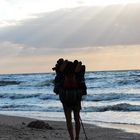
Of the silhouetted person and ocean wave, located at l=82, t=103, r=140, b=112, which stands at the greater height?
the silhouetted person

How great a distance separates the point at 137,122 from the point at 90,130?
2.09 m

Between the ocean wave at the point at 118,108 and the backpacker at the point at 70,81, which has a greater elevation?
the backpacker at the point at 70,81

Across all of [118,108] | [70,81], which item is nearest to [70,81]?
[70,81]

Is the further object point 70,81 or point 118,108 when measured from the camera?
point 118,108

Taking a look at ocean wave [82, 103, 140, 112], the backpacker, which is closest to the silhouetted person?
the backpacker

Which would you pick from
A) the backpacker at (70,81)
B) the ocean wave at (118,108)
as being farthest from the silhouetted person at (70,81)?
the ocean wave at (118,108)

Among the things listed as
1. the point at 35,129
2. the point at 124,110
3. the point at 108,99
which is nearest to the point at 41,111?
the point at 124,110

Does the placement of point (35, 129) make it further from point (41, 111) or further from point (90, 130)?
point (41, 111)

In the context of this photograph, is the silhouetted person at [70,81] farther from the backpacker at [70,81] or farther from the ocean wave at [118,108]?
the ocean wave at [118,108]

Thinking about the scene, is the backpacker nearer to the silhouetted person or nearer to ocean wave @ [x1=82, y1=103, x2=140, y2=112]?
the silhouetted person

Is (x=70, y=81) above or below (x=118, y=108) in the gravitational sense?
above

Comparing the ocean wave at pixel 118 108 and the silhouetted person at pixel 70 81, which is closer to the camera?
the silhouetted person at pixel 70 81

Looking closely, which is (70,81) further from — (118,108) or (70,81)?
(118,108)

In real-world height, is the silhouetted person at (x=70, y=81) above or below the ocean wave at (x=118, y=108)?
above
